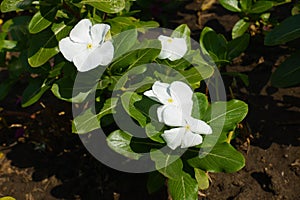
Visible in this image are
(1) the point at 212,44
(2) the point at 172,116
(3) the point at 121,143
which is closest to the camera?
(2) the point at 172,116

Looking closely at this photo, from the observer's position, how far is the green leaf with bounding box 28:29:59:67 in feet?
6.73

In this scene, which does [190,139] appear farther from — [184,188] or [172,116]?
[184,188]

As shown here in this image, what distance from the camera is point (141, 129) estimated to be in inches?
75.4

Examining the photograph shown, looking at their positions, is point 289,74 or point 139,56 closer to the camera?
point 139,56

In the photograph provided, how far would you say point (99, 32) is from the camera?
1794 millimetres

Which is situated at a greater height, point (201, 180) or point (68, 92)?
point (68, 92)

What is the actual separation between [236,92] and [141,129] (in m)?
0.83

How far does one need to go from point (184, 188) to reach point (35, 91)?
0.87 meters

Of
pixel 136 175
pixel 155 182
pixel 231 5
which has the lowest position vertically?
pixel 136 175

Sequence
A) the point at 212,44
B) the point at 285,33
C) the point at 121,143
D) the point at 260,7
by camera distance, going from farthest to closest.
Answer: the point at 260,7, the point at 212,44, the point at 285,33, the point at 121,143

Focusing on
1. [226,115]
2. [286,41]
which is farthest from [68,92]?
[286,41]

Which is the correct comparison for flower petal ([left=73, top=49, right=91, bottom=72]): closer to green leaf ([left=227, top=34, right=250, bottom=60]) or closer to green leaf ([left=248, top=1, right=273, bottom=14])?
green leaf ([left=227, top=34, right=250, bottom=60])

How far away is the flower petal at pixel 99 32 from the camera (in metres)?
1.78

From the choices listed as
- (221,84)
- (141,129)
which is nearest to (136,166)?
(141,129)
